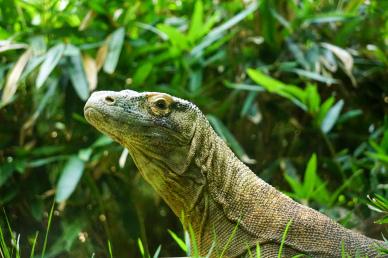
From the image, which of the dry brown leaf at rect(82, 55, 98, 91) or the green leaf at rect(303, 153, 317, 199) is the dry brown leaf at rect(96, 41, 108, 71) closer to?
the dry brown leaf at rect(82, 55, 98, 91)

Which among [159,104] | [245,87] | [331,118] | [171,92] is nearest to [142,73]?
[171,92]

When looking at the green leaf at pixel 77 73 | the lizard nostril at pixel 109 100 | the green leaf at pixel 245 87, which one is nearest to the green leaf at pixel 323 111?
the green leaf at pixel 245 87

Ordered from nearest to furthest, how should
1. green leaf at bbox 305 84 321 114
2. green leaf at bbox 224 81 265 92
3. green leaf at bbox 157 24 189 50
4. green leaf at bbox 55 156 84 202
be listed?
green leaf at bbox 55 156 84 202
green leaf at bbox 305 84 321 114
green leaf at bbox 157 24 189 50
green leaf at bbox 224 81 265 92

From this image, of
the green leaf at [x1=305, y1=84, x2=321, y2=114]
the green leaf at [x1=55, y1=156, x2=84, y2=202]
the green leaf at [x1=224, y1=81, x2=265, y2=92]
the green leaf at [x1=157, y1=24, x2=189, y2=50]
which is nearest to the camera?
the green leaf at [x1=55, y1=156, x2=84, y2=202]

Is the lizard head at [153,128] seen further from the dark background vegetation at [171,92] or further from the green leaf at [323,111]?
the green leaf at [323,111]

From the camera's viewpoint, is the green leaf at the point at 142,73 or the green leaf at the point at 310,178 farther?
the green leaf at the point at 142,73

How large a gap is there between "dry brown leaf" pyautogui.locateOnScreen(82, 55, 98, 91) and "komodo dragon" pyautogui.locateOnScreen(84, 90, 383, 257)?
1.30 m

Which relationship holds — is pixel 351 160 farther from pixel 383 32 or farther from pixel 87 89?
pixel 87 89

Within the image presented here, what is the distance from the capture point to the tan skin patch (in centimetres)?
209

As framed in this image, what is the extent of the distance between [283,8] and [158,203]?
140 cm

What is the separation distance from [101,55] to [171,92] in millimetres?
427

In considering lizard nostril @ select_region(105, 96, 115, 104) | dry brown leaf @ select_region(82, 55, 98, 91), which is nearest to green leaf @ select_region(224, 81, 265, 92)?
dry brown leaf @ select_region(82, 55, 98, 91)

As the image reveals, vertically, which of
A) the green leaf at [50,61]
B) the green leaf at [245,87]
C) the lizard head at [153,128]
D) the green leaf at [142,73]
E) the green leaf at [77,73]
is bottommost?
the green leaf at [245,87]

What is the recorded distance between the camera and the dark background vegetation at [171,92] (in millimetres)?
3500
